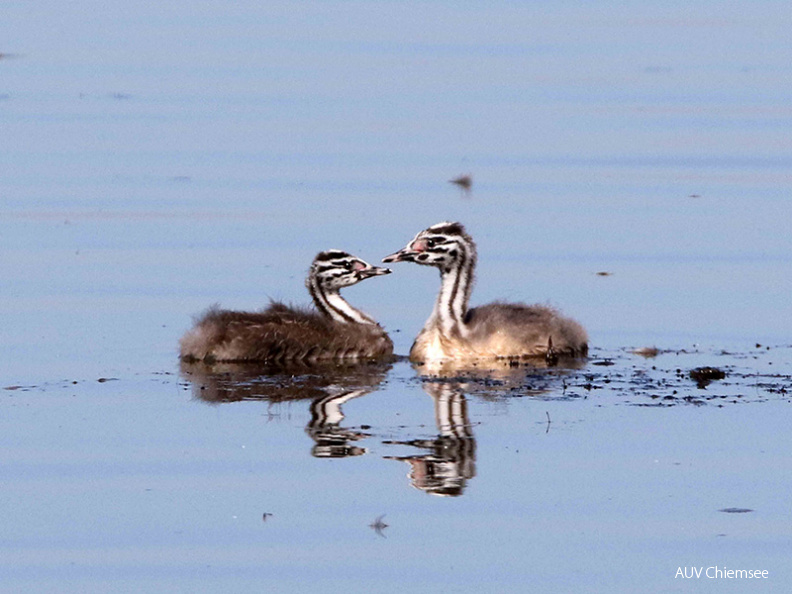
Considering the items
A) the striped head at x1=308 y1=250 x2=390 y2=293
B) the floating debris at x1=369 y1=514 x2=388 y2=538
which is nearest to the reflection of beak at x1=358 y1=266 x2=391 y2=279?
the striped head at x1=308 y1=250 x2=390 y2=293

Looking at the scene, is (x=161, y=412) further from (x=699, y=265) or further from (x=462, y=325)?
(x=699, y=265)

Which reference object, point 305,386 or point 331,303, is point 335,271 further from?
point 305,386

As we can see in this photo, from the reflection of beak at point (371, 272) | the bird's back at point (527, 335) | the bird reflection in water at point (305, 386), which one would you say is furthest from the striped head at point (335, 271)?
the bird's back at point (527, 335)

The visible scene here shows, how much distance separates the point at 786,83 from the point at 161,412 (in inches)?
1029

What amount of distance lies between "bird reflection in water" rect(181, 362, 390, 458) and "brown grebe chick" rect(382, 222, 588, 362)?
0.59 m

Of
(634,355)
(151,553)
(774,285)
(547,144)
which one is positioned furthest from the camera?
(547,144)

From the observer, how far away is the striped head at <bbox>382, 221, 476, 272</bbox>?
17766 millimetres

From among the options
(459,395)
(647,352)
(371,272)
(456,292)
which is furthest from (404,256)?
(459,395)

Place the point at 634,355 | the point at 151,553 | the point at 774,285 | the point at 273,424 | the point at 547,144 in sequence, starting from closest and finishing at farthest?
the point at 151,553 → the point at 273,424 → the point at 634,355 → the point at 774,285 → the point at 547,144

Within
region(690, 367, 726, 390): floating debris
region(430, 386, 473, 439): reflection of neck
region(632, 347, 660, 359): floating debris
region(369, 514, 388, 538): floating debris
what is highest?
region(632, 347, 660, 359): floating debris

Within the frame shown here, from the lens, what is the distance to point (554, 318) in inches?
682

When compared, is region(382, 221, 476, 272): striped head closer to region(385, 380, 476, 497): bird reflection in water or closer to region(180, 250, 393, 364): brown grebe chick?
region(180, 250, 393, 364): brown grebe chick

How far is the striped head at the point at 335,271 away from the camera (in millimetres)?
17750

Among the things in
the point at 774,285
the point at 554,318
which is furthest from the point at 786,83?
the point at 554,318
